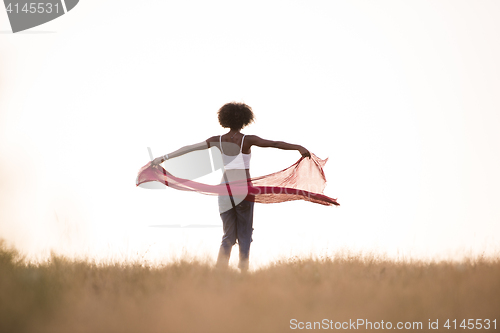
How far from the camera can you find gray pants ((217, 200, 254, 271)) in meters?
5.83

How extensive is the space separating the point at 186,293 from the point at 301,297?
47.0 inches

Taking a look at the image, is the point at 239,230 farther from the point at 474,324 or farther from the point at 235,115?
the point at 474,324

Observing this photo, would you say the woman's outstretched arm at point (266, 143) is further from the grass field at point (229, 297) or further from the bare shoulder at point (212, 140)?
the grass field at point (229, 297)

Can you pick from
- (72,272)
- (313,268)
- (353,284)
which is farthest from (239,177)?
(72,272)

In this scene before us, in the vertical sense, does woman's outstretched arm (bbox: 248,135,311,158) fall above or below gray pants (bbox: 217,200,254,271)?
above

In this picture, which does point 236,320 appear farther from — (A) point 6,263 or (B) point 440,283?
(A) point 6,263

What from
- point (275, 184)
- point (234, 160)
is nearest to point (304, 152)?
point (275, 184)

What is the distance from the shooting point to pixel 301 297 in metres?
4.62

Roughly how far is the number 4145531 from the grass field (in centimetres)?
2

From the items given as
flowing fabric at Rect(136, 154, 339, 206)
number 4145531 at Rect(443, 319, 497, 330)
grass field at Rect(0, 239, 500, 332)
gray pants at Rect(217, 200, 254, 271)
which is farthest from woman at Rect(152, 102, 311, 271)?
number 4145531 at Rect(443, 319, 497, 330)

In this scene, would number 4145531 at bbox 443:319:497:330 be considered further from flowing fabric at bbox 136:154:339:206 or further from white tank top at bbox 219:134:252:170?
white tank top at bbox 219:134:252:170

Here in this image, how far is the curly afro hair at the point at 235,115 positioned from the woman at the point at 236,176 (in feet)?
0.05

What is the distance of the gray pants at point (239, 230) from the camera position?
19.1ft

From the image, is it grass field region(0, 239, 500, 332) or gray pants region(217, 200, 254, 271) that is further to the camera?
gray pants region(217, 200, 254, 271)
